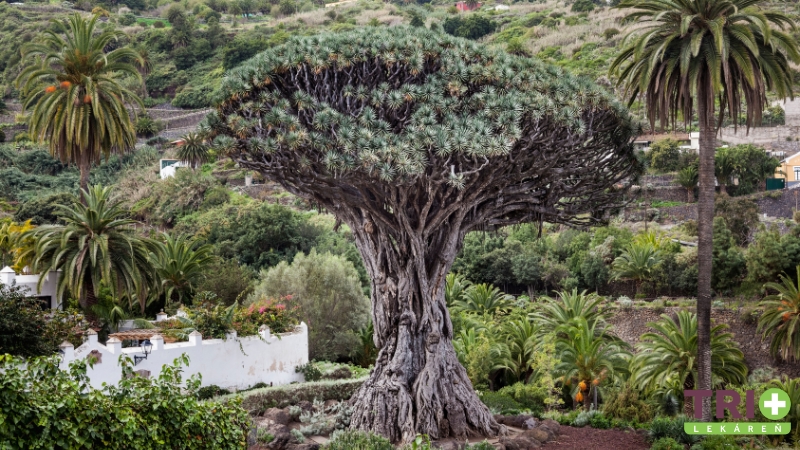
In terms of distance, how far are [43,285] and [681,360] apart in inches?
778

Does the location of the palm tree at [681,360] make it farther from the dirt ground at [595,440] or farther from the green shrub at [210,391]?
the green shrub at [210,391]

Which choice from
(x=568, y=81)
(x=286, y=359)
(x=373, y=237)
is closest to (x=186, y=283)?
(x=286, y=359)

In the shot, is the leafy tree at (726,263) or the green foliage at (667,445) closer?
the green foliage at (667,445)

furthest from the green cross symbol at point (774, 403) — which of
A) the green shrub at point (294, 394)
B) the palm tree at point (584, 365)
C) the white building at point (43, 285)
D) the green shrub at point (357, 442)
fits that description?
the white building at point (43, 285)

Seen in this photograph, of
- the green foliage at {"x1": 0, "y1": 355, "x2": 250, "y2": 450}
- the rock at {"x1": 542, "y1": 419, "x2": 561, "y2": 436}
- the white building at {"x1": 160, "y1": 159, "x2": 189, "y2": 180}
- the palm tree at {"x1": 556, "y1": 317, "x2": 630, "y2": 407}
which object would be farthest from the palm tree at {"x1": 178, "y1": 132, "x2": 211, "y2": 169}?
the green foliage at {"x1": 0, "y1": 355, "x2": 250, "y2": 450}

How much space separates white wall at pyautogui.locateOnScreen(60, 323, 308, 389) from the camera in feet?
70.0

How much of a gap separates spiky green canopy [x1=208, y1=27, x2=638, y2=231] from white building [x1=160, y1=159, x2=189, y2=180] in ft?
158

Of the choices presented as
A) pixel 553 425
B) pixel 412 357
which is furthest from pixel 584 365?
pixel 412 357

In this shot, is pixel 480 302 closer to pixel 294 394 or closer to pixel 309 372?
pixel 309 372

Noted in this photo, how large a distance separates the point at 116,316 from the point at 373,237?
43.6 ft

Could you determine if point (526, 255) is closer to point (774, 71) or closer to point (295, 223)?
point (295, 223)

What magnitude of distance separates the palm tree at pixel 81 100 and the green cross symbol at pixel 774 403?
21.5 meters

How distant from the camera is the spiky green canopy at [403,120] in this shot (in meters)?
16.4

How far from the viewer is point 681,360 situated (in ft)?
84.1
